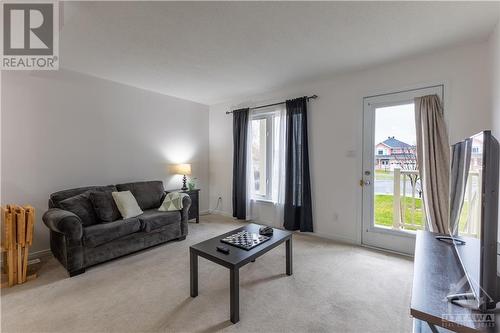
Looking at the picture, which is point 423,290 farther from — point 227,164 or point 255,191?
point 227,164

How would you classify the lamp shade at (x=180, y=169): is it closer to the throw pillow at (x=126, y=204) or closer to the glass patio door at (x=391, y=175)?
the throw pillow at (x=126, y=204)

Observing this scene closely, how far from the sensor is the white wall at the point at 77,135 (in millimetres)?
2760

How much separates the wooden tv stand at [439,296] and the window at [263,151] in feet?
9.00

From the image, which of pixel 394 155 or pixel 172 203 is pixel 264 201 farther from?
pixel 394 155

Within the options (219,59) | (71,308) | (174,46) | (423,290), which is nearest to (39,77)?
(174,46)

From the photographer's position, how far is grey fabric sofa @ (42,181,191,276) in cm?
237

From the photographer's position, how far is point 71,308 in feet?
6.17

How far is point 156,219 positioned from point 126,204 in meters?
0.45

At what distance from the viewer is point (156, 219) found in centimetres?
308

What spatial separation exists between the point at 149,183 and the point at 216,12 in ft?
9.34

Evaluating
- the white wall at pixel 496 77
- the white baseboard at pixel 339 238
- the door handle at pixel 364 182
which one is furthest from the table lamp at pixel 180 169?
the white wall at pixel 496 77

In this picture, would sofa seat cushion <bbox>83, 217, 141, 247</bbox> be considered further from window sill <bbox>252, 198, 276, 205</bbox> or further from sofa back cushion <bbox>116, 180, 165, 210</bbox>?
window sill <bbox>252, 198, 276, 205</bbox>

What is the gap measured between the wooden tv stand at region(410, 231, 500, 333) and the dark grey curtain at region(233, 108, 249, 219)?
3.08 m

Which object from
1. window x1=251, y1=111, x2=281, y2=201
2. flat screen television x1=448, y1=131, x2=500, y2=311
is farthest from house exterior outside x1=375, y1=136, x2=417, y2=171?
flat screen television x1=448, y1=131, x2=500, y2=311
